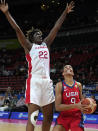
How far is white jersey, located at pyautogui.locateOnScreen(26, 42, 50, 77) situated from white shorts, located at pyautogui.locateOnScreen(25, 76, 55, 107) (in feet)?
0.29

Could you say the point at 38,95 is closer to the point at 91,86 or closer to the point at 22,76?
the point at 91,86

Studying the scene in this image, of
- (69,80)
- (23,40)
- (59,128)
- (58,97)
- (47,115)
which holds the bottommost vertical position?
(59,128)

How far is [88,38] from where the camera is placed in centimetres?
1761

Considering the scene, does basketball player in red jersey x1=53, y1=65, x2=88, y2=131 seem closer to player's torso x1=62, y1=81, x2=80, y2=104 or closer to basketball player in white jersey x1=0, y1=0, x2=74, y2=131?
player's torso x1=62, y1=81, x2=80, y2=104

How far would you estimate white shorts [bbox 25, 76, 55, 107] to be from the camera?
11.0 feet

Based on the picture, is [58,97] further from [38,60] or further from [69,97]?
[38,60]

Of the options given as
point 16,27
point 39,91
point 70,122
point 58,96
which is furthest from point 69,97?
point 16,27

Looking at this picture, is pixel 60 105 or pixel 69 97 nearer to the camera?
pixel 60 105

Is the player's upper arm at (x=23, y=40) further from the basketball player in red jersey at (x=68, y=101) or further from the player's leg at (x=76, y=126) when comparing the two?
the player's leg at (x=76, y=126)

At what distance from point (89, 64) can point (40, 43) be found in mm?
11410

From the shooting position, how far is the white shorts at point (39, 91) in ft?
11.0

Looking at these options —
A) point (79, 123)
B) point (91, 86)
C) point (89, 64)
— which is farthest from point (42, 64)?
point (89, 64)

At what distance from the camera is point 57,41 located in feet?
61.3

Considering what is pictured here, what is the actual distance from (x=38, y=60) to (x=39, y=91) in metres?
0.43
